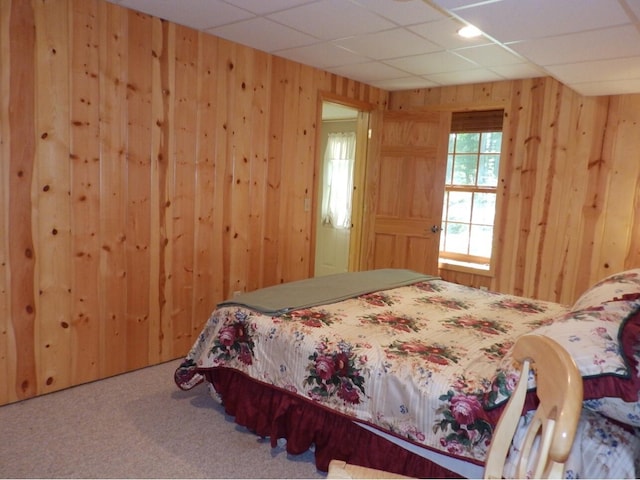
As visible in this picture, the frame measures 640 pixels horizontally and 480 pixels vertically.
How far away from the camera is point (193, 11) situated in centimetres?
292

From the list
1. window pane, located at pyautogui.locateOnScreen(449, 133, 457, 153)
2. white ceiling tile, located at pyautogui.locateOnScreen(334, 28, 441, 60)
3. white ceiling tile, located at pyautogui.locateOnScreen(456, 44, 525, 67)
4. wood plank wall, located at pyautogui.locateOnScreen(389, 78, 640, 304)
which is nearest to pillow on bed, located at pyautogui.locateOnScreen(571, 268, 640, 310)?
wood plank wall, located at pyautogui.locateOnScreen(389, 78, 640, 304)

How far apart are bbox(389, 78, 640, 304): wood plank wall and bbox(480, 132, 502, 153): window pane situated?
0.56 meters

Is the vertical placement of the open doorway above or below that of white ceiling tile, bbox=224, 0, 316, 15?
below

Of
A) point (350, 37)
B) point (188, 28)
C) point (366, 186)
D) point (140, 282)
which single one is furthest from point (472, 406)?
point (366, 186)

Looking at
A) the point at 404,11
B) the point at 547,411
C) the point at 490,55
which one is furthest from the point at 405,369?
the point at 490,55

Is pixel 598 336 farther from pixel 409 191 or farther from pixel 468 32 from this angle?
pixel 409 191

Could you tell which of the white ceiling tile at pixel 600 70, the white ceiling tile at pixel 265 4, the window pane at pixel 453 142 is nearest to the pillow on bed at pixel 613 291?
the white ceiling tile at pixel 600 70

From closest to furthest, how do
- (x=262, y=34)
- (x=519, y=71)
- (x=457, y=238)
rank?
1. (x=262, y=34)
2. (x=519, y=71)
3. (x=457, y=238)

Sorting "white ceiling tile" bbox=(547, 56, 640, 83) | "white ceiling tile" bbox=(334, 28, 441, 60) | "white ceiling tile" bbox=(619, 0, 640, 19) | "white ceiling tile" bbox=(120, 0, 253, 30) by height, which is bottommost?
"white ceiling tile" bbox=(547, 56, 640, 83)

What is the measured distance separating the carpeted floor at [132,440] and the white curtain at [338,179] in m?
3.66

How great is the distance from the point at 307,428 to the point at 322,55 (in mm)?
2854

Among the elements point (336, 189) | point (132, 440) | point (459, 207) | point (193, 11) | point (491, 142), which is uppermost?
point (193, 11)

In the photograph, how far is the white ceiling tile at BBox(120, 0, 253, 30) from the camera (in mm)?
2801

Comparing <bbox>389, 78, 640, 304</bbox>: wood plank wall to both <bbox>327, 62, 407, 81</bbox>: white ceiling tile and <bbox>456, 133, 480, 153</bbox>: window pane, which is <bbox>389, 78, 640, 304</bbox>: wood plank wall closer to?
<bbox>456, 133, 480, 153</bbox>: window pane
